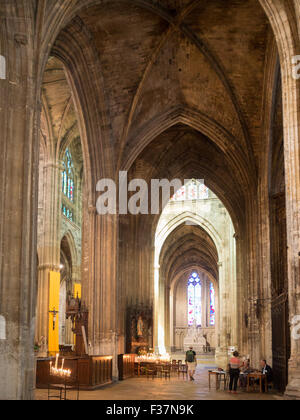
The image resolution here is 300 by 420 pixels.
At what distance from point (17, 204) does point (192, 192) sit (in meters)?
27.5

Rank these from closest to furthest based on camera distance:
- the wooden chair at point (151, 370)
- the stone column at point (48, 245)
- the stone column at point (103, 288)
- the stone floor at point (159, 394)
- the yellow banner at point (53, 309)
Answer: the stone floor at point (159, 394), the stone column at point (103, 288), the wooden chair at point (151, 370), the stone column at point (48, 245), the yellow banner at point (53, 309)

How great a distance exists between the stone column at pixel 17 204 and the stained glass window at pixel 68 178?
18040 millimetres

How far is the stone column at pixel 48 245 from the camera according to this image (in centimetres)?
2461

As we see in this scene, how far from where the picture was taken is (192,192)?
127 ft

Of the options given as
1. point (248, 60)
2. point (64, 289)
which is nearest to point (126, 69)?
point (248, 60)

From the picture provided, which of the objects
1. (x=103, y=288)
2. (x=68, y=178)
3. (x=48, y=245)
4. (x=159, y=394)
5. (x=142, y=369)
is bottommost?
(x=142, y=369)

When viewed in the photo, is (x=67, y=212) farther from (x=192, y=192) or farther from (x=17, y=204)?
(x=17, y=204)

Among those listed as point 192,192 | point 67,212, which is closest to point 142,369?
point 67,212

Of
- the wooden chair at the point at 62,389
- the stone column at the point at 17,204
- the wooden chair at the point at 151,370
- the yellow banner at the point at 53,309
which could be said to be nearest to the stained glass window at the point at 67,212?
the yellow banner at the point at 53,309

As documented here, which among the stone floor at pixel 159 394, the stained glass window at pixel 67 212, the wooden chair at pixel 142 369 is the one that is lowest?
the wooden chair at pixel 142 369

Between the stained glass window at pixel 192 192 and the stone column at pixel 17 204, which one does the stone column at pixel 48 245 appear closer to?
the stone column at pixel 17 204

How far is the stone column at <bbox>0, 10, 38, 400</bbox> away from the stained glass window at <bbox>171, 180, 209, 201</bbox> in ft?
86.7

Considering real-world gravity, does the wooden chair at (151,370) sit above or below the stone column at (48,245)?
below

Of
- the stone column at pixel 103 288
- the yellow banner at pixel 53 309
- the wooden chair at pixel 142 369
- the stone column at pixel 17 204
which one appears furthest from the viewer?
the yellow banner at pixel 53 309
